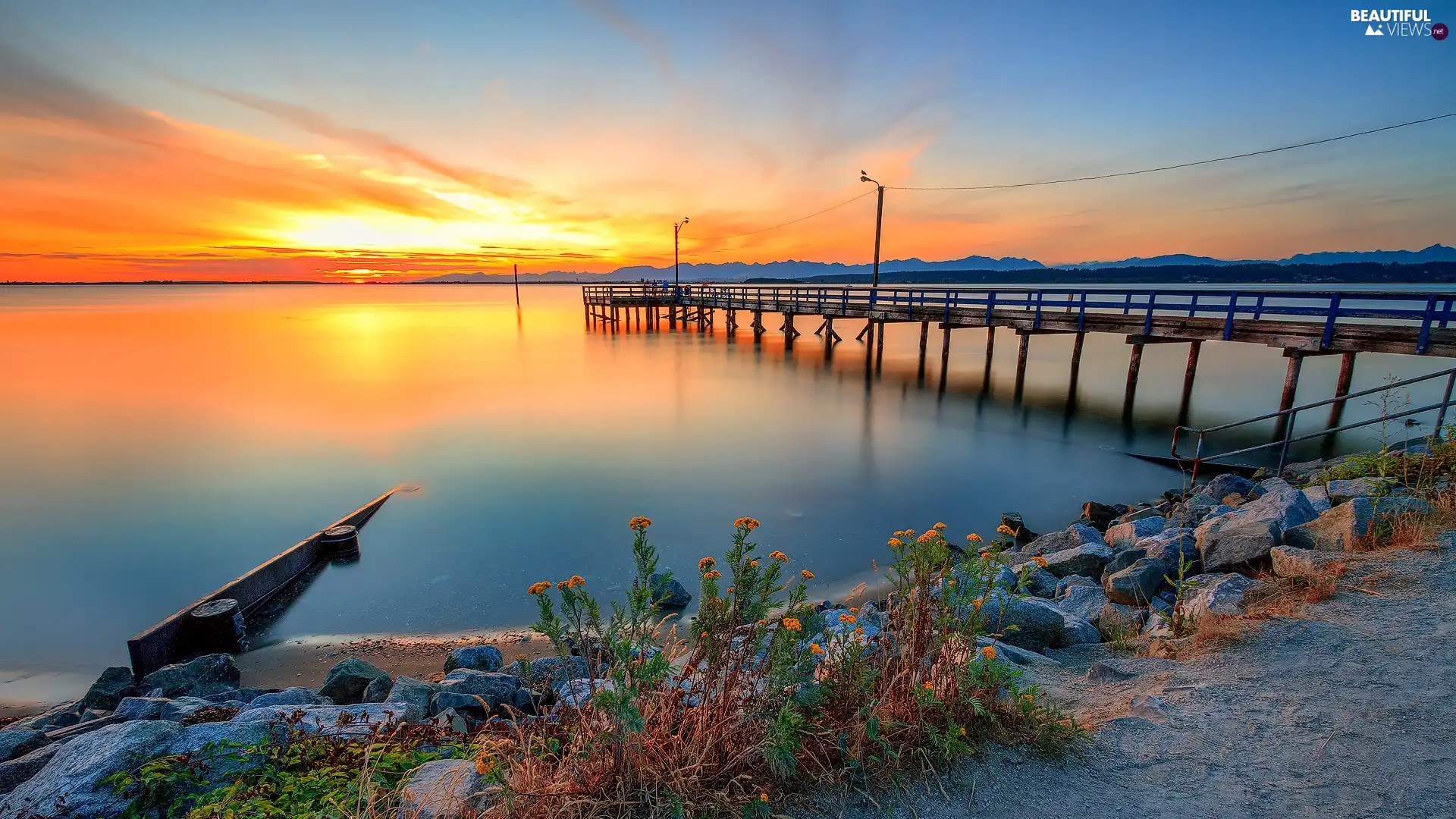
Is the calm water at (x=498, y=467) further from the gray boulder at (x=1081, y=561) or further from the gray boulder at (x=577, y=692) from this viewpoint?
the gray boulder at (x=577, y=692)

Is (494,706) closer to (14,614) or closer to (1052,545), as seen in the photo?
(1052,545)

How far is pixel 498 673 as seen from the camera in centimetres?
581

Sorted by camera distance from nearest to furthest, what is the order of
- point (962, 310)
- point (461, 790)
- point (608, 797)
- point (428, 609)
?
1. point (608, 797)
2. point (461, 790)
3. point (428, 609)
4. point (962, 310)

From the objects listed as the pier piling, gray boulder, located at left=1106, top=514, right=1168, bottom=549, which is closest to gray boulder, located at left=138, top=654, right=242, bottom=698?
gray boulder, located at left=1106, top=514, right=1168, bottom=549

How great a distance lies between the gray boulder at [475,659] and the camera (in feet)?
21.2

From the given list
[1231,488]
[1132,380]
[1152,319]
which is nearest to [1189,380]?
[1132,380]

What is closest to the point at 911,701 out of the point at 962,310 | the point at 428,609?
the point at 428,609

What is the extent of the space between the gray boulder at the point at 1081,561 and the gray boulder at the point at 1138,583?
1.29m

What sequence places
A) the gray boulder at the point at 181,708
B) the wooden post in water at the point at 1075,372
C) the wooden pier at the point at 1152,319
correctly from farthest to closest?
the wooden post in water at the point at 1075,372 < the wooden pier at the point at 1152,319 < the gray boulder at the point at 181,708

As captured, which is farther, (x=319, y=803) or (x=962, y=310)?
(x=962, y=310)

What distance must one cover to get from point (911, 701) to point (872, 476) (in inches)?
452

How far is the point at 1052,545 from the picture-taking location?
9.02 metres

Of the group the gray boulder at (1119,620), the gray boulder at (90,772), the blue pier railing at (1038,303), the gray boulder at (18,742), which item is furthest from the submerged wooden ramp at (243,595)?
the blue pier railing at (1038,303)

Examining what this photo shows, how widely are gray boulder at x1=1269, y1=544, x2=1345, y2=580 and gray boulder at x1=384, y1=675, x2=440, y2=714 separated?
757 cm
